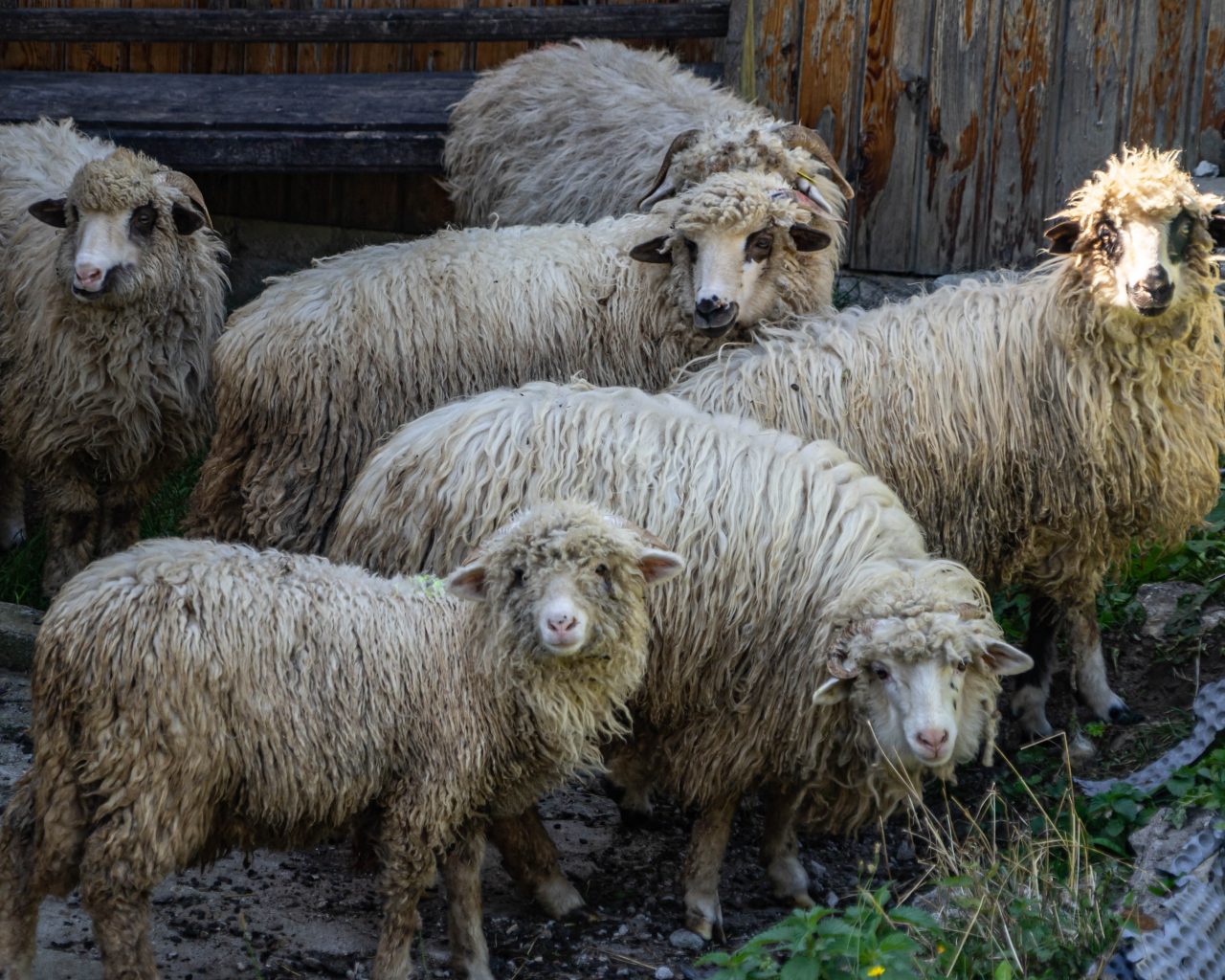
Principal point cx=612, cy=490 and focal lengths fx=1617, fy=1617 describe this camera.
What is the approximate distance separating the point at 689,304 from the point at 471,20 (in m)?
2.97

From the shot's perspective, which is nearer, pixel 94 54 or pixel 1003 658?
pixel 1003 658

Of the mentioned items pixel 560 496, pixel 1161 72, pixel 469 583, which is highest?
pixel 1161 72

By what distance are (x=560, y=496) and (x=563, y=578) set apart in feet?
2.06

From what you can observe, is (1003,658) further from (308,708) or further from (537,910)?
(308,708)

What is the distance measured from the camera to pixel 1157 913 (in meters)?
3.49

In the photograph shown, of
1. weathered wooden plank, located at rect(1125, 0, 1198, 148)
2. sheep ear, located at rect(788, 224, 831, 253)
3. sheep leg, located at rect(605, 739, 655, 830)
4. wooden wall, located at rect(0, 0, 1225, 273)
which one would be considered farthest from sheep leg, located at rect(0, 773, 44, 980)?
weathered wooden plank, located at rect(1125, 0, 1198, 148)

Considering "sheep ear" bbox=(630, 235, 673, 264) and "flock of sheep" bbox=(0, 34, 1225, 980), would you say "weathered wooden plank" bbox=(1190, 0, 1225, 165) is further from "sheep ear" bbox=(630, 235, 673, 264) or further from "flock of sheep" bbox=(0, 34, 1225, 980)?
"sheep ear" bbox=(630, 235, 673, 264)

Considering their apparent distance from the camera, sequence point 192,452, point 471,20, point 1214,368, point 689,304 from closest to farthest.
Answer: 1. point 1214,368
2. point 689,304
3. point 192,452
4. point 471,20

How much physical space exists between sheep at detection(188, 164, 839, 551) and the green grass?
1.15m

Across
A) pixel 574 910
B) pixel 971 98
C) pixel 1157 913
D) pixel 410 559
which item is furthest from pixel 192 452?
pixel 1157 913

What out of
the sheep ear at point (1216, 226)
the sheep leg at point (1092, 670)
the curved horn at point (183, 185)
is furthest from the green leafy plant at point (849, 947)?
the curved horn at point (183, 185)

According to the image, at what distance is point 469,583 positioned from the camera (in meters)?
4.04

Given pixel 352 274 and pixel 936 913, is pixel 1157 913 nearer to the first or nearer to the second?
pixel 936 913

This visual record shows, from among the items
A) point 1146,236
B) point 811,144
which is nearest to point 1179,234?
point 1146,236
